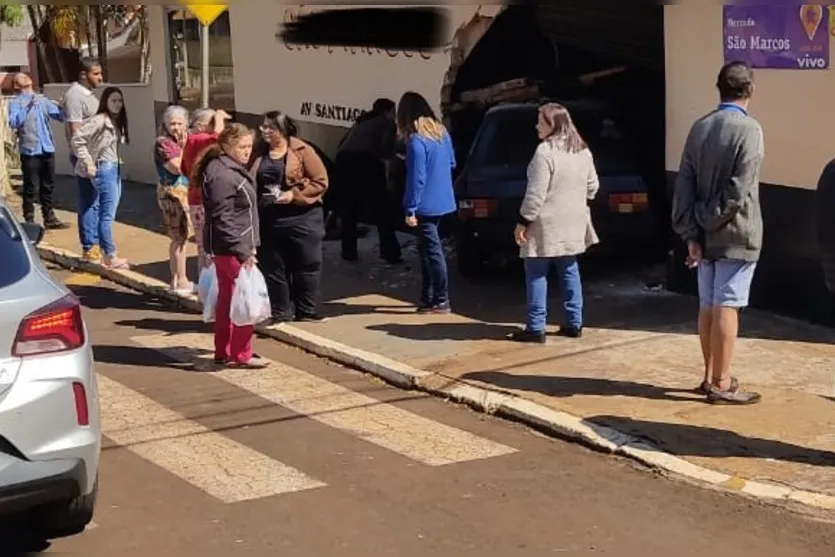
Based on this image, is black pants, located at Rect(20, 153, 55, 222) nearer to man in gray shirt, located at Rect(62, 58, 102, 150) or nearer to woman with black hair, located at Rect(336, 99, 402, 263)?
man in gray shirt, located at Rect(62, 58, 102, 150)

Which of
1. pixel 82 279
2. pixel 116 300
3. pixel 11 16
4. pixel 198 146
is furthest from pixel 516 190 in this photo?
pixel 11 16

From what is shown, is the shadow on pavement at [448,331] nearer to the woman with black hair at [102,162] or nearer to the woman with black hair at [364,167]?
the woman with black hair at [364,167]

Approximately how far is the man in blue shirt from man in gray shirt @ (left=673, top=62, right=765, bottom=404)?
9.77 m

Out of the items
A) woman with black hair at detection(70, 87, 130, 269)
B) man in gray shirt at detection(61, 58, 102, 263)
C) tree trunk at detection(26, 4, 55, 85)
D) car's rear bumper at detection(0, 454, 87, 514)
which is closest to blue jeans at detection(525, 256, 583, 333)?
car's rear bumper at detection(0, 454, 87, 514)

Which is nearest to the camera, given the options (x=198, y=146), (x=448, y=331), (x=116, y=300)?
(x=448, y=331)

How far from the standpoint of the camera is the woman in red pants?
883 centimetres

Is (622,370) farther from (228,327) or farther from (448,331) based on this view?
(228,327)

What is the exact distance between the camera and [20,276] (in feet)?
17.7

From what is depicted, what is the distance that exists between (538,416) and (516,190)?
399 centimetres

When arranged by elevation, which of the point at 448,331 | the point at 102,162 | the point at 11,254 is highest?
the point at 102,162

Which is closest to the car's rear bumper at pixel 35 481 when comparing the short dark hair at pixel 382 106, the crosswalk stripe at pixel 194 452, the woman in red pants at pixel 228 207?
the crosswalk stripe at pixel 194 452

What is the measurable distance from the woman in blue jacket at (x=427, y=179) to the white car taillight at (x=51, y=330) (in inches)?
195

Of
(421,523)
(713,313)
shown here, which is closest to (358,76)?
(713,313)

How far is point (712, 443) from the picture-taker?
22.8 feet
